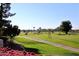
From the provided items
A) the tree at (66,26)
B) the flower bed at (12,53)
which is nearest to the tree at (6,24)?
the flower bed at (12,53)

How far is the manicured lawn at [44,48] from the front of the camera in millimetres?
6758

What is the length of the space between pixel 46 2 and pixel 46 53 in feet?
3.68

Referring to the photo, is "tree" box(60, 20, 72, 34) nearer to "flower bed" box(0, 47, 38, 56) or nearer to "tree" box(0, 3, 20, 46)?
"flower bed" box(0, 47, 38, 56)

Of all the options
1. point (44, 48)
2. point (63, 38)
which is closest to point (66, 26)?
point (63, 38)

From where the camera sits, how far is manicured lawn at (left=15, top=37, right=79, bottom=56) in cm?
676

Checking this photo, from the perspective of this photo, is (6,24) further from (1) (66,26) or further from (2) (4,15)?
(1) (66,26)

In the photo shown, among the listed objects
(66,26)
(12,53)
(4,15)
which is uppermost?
(4,15)

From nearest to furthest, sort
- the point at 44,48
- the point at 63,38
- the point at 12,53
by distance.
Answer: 1. the point at 12,53
2. the point at 44,48
3. the point at 63,38

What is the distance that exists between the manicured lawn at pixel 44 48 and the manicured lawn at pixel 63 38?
159mm

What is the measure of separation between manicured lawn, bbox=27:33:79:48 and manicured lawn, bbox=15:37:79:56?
159mm

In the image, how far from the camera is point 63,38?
22.8ft

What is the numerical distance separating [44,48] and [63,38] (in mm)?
486

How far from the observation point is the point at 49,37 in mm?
6965

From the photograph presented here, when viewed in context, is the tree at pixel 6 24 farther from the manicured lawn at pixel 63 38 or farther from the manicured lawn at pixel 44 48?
the manicured lawn at pixel 63 38
